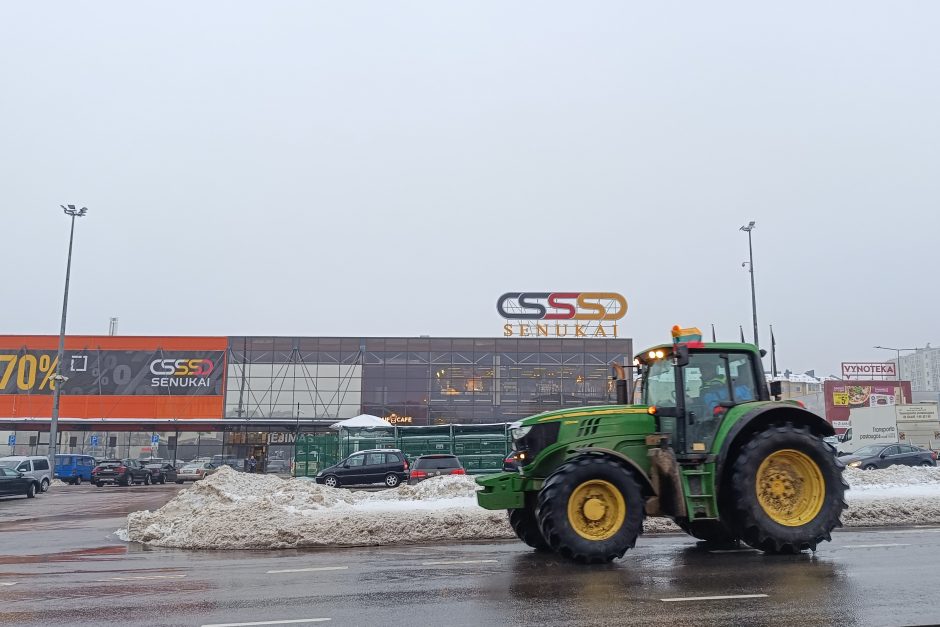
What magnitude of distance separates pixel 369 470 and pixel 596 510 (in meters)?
20.6

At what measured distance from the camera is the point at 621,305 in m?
56.2

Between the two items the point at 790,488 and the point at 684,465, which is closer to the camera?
the point at 684,465

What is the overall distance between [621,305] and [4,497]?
40704 millimetres

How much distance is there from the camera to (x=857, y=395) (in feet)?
207

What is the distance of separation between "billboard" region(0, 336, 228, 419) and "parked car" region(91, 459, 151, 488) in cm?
1614

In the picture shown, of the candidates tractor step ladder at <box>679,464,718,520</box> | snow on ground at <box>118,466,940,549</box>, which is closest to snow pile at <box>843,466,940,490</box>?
snow on ground at <box>118,466,940,549</box>

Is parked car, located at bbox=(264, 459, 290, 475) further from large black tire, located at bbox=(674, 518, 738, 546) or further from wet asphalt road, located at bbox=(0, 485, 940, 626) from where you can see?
large black tire, located at bbox=(674, 518, 738, 546)

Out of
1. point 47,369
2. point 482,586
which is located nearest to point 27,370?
point 47,369

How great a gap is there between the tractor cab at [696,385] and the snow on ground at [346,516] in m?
3.78

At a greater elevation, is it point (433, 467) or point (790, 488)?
point (790, 488)

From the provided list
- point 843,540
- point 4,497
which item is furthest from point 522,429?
point 4,497

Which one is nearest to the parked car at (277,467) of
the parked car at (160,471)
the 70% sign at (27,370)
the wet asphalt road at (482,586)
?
the parked car at (160,471)

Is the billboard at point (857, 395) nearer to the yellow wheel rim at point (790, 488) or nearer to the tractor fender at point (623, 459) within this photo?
the yellow wheel rim at point (790, 488)

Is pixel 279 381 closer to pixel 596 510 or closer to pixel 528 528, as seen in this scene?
pixel 528 528
